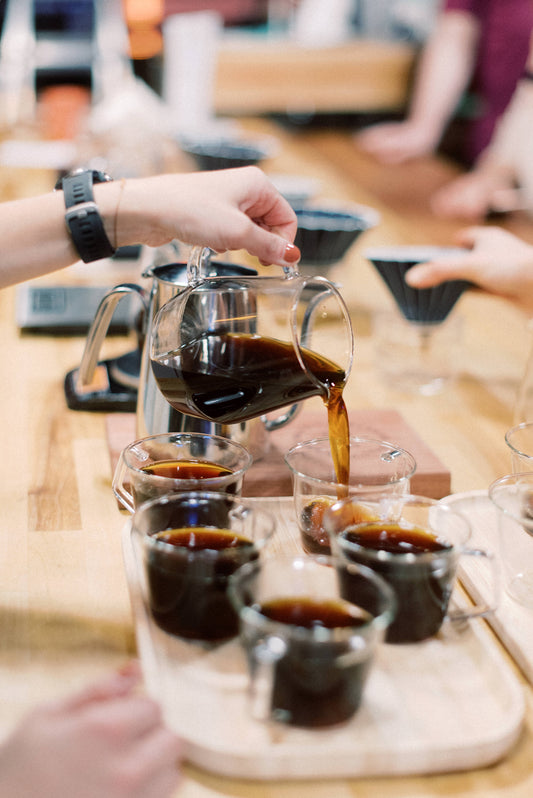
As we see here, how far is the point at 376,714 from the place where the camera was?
28.8 inches

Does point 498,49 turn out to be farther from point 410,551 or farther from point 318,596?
point 318,596

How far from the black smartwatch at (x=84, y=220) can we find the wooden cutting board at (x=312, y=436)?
0.91 ft

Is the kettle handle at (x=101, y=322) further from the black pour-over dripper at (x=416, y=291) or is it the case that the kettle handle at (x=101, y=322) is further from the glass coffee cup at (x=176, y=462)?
the black pour-over dripper at (x=416, y=291)

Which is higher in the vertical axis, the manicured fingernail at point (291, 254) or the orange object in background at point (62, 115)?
the manicured fingernail at point (291, 254)

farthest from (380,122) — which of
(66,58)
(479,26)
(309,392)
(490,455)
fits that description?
(309,392)

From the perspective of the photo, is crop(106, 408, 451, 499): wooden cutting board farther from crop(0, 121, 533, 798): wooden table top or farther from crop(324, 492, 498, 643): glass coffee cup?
crop(324, 492, 498, 643): glass coffee cup

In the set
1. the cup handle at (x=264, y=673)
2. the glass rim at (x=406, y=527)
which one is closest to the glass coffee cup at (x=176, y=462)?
the glass rim at (x=406, y=527)

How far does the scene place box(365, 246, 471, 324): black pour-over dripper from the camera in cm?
148

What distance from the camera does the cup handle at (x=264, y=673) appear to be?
26.3 inches

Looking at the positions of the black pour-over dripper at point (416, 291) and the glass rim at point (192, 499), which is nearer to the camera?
the glass rim at point (192, 499)

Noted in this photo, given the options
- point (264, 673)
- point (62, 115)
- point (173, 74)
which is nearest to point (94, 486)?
point (264, 673)

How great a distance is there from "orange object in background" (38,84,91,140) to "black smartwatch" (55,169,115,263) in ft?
7.12

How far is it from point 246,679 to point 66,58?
3.75 metres

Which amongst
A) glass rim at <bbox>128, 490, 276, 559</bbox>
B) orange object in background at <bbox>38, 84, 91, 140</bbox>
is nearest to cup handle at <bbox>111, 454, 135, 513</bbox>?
glass rim at <bbox>128, 490, 276, 559</bbox>
